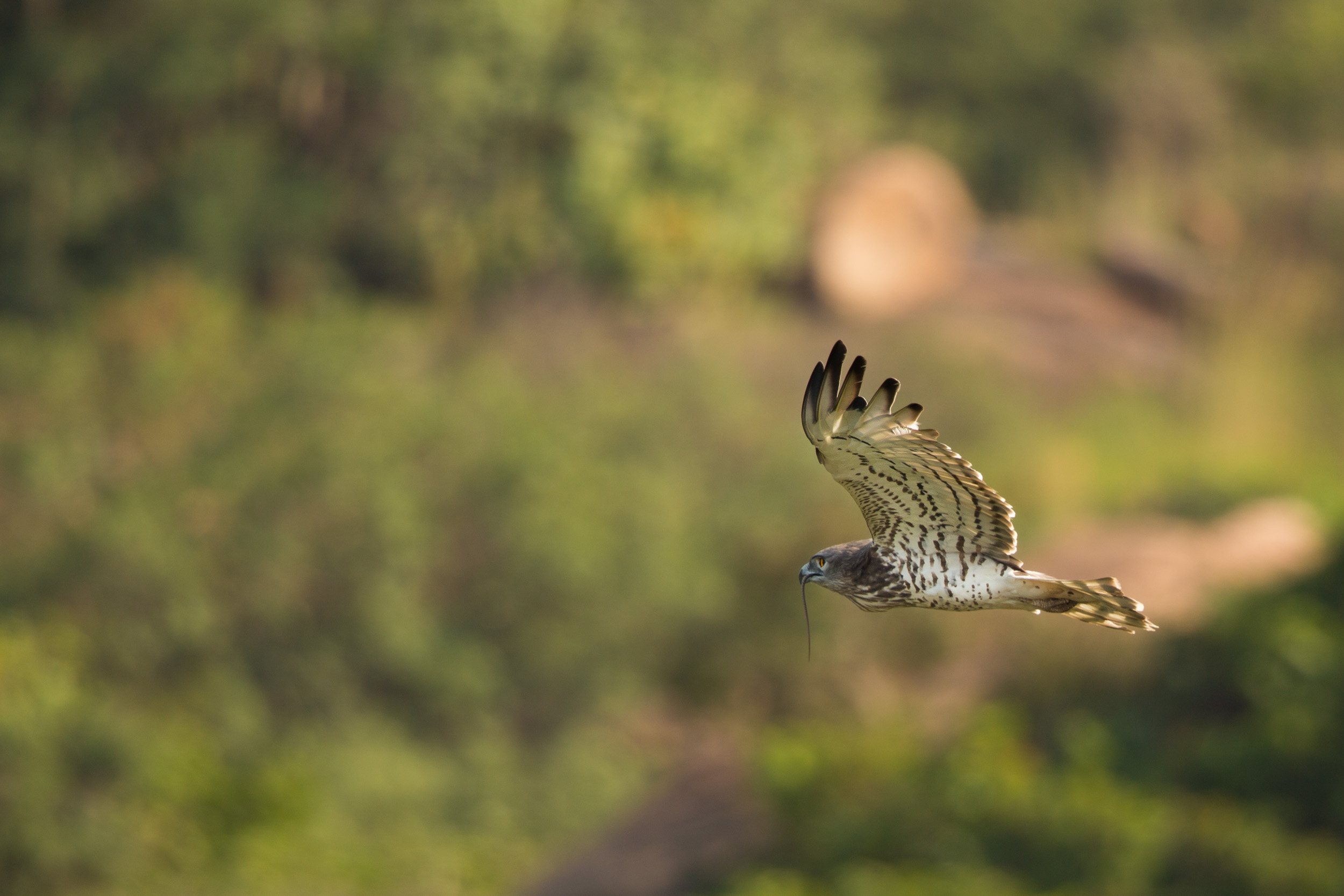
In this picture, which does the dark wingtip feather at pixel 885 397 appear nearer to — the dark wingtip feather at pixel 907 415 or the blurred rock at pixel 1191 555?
the dark wingtip feather at pixel 907 415

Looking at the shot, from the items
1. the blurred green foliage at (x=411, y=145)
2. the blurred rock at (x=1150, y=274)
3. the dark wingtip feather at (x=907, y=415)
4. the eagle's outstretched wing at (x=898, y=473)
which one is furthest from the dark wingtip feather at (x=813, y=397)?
the blurred rock at (x=1150, y=274)

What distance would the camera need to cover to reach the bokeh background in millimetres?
8477

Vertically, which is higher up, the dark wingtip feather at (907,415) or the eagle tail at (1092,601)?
the dark wingtip feather at (907,415)

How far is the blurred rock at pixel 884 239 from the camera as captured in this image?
1806 cm

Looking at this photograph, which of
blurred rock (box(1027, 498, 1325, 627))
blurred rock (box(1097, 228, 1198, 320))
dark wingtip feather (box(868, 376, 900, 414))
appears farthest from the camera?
blurred rock (box(1097, 228, 1198, 320))

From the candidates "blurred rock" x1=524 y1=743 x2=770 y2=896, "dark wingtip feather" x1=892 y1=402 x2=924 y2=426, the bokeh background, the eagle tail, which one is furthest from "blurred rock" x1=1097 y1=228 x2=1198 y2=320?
"dark wingtip feather" x1=892 y1=402 x2=924 y2=426

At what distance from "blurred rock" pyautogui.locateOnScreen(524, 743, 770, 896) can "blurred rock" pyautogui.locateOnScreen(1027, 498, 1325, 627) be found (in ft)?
9.93

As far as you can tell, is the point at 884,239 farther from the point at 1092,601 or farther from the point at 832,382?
the point at 832,382

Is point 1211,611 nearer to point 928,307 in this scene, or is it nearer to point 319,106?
point 928,307

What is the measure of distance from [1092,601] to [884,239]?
52.8 ft

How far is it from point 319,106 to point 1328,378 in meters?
9.97

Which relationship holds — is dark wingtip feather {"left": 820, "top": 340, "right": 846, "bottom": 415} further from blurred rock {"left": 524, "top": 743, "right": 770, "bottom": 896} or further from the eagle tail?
blurred rock {"left": 524, "top": 743, "right": 770, "bottom": 896}

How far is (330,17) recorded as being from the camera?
15.2m

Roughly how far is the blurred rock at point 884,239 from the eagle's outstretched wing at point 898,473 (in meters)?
15.3
